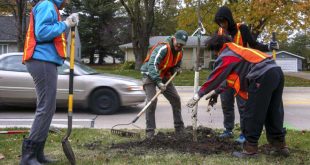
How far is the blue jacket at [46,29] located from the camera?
183 inches

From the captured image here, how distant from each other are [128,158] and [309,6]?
75.0 ft

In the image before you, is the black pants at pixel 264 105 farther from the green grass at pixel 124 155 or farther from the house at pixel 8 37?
the house at pixel 8 37

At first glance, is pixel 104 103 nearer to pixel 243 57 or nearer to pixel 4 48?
pixel 243 57

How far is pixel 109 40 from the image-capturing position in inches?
2058

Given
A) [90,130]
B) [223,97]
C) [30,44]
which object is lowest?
[90,130]

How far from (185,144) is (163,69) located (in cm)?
133

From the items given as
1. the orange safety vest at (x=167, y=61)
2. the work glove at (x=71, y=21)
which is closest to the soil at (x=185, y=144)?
the orange safety vest at (x=167, y=61)

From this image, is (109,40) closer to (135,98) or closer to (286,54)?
(286,54)

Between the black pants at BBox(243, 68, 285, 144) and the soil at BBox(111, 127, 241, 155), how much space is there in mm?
646

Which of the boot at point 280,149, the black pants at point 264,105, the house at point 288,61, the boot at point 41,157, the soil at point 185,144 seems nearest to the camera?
the boot at point 41,157

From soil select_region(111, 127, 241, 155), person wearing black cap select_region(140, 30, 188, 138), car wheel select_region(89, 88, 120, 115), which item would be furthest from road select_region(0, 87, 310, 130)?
soil select_region(111, 127, 241, 155)

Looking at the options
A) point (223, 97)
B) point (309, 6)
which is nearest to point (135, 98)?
point (223, 97)

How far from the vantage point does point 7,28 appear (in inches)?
1711

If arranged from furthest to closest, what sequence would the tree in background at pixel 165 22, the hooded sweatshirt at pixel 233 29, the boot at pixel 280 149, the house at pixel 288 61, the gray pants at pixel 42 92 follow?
the tree in background at pixel 165 22 < the house at pixel 288 61 < the hooded sweatshirt at pixel 233 29 < the boot at pixel 280 149 < the gray pants at pixel 42 92
